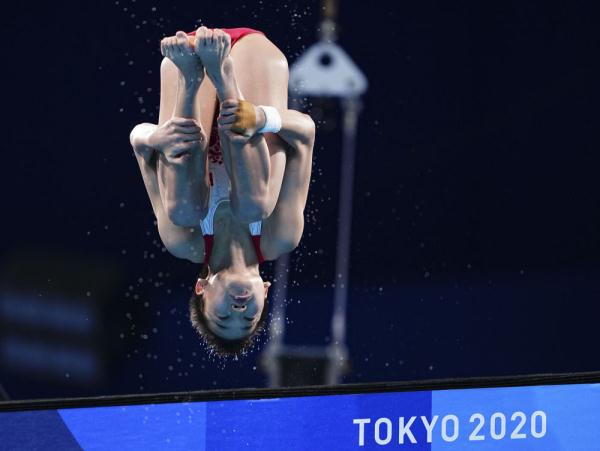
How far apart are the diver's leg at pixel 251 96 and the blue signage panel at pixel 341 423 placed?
53 centimetres

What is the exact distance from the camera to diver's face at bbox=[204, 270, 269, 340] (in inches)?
113

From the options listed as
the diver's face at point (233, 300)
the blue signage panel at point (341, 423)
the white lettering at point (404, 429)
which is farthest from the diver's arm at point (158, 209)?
the white lettering at point (404, 429)

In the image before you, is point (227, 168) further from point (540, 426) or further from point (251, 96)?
point (540, 426)

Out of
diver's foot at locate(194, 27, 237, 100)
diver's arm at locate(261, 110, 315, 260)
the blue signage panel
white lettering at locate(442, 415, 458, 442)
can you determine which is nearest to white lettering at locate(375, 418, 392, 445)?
the blue signage panel

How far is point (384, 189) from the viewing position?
3.78 metres

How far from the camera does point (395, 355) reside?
150 inches

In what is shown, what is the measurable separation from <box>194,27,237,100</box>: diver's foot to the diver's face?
51 centimetres

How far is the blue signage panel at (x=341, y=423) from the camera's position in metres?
2.86

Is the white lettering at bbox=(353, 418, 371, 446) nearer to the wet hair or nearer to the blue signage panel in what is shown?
the blue signage panel

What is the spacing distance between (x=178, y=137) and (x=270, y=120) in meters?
0.21

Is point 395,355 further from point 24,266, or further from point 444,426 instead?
point 24,266

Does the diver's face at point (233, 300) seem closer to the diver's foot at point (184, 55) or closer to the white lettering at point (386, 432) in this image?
the white lettering at point (386, 432)

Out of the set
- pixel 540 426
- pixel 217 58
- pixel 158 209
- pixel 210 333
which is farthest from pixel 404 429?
pixel 217 58

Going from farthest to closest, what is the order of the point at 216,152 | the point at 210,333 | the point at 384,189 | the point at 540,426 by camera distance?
the point at 384,189
the point at 540,426
the point at 210,333
the point at 216,152
